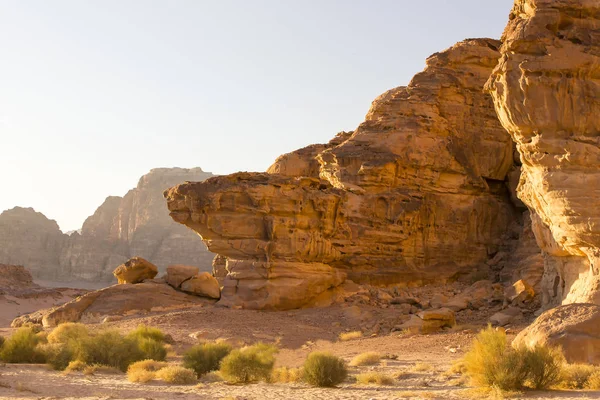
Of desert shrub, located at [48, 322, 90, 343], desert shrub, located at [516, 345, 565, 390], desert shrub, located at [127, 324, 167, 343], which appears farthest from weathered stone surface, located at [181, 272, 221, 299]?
desert shrub, located at [516, 345, 565, 390]

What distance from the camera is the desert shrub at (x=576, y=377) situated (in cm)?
1032

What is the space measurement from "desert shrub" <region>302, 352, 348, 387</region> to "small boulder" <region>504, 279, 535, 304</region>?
41.9 feet

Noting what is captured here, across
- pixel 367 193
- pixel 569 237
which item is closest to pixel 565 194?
pixel 569 237

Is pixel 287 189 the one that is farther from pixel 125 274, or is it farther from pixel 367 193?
pixel 125 274

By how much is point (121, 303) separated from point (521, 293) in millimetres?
13612

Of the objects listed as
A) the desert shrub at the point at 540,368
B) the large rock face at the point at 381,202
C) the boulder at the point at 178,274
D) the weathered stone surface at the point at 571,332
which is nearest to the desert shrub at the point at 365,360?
the weathered stone surface at the point at 571,332

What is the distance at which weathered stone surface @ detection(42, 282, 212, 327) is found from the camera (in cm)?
2367

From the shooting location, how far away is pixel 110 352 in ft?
49.4

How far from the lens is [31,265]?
79.7 metres

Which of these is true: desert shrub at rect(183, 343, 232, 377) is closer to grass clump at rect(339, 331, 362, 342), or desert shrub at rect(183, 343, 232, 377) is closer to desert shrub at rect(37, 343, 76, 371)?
desert shrub at rect(37, 343, 76, 371)

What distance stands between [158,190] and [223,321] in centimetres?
7406

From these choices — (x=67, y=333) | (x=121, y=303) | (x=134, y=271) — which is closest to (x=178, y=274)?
(x=134, y=271)

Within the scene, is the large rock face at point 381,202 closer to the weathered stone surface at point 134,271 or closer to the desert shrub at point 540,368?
the weathered stone surface at point 134,271

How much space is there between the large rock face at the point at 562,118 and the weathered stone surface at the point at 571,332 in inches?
169
